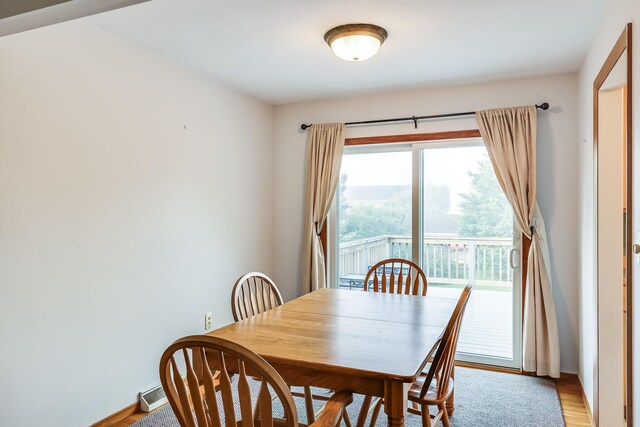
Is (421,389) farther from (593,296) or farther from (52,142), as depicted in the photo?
(52,142)

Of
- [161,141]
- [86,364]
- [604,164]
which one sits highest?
[161,141]

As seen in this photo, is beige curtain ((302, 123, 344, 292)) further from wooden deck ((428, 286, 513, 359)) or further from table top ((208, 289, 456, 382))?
table top ((208, 289, 456, 382))

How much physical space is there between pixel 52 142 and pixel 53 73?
14.7 inches

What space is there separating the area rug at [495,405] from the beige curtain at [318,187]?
1.35 m

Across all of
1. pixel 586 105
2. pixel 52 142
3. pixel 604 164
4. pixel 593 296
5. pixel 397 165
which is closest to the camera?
pixel 52 142

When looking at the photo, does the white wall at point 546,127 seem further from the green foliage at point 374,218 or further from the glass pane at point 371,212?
the green foliage at point 374,218

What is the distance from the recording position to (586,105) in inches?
118

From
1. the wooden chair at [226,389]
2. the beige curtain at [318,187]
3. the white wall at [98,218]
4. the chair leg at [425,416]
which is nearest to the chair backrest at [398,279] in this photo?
the beige curtain at [318,187]

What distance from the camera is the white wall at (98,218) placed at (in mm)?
2197

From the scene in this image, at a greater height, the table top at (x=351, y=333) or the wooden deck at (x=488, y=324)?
the table top at (x=351, y=333)

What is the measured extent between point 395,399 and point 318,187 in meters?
2.82

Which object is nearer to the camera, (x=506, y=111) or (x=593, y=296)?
(x=593, y=296)

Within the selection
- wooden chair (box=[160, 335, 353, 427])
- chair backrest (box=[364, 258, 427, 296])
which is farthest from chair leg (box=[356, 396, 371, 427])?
chair backrest (box=[364, 258, 427, 296])

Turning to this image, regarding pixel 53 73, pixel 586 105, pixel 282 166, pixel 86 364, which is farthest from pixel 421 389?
pixel 282 166
